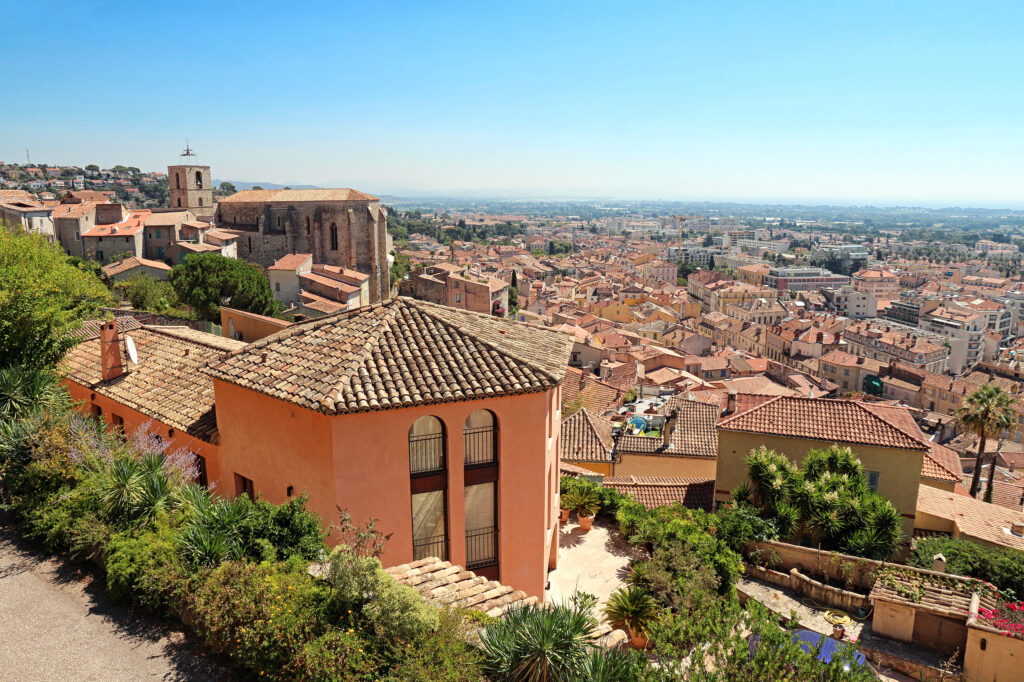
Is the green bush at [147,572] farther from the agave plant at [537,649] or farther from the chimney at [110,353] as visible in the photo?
the chimney at [110,353]

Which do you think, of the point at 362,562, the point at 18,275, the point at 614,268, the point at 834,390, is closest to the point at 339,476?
the point at 362,562

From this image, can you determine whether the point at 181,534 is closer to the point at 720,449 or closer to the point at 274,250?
the point at 720,449

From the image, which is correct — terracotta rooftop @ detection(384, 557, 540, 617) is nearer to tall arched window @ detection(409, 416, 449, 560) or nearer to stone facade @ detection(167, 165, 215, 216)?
tall arched window @ detection(409, 416, 449, 560)

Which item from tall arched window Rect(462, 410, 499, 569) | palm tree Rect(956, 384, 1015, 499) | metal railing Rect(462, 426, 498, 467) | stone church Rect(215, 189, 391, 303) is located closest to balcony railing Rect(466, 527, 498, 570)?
tall arched window Rect(462, 410, 499, 569)

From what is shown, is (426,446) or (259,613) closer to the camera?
(259,613)

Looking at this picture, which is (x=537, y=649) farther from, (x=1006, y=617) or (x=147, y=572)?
(x=1006, y=617)

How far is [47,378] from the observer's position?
1371 centimetres

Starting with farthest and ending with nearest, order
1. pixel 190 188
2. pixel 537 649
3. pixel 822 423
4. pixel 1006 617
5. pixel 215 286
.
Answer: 1. pixel 190 188
2. pixel 215 286
3. pixel 822 423
4. pixel 1006 617
5. pixel 537 649

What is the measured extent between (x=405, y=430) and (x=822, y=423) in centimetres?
1555

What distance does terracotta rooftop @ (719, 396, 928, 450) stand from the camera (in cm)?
2023

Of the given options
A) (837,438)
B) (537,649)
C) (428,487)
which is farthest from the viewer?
Result: (837,438)

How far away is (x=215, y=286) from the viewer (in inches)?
1848

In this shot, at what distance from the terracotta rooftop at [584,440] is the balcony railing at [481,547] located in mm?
15822

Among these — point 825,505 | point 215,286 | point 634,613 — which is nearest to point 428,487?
point 634,613
